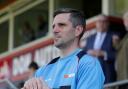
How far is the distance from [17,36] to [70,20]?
10.9 meters

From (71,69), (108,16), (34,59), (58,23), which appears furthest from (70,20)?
(34,59)

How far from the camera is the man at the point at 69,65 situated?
440 cm

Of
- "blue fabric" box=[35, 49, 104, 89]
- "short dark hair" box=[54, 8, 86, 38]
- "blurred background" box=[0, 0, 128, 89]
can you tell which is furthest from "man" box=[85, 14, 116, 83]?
"blue fabric" box=[35, 49, 104, 89]

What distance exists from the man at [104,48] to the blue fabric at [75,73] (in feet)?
14.5

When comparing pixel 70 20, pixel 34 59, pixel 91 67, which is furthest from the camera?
pixel 34 59

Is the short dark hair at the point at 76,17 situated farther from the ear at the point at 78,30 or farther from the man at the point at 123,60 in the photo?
the man at the point at 123,60

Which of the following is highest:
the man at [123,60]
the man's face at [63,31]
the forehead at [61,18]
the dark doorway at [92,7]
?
the dark doorway at [92,7]

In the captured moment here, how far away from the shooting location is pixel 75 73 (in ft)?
14.7

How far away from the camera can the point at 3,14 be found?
1633cm

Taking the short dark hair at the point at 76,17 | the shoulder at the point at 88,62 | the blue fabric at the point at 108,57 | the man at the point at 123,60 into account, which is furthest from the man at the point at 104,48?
the shoulder at the point at 88,62

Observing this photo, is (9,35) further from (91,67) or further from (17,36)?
(91,67)

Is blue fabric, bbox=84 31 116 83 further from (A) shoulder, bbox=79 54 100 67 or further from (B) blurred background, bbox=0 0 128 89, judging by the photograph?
(A) shoulder, bbox=79 54 100 67

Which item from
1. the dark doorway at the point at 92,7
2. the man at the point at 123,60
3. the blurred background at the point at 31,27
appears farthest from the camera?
the dark doorway at the point at 92,7

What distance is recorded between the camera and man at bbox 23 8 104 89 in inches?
173
